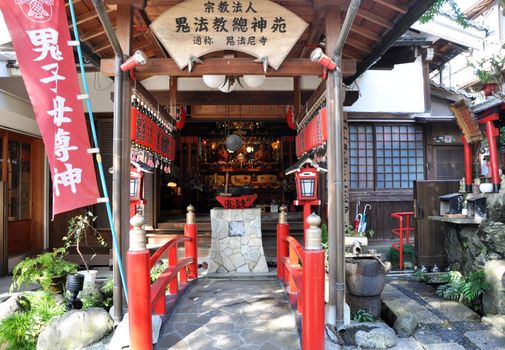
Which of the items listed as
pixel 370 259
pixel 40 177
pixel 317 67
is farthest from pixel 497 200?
pixel 40 177

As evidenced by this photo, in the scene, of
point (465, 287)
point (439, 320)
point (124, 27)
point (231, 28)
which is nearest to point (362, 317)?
point (439, 320)

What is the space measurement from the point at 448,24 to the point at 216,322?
10.8m

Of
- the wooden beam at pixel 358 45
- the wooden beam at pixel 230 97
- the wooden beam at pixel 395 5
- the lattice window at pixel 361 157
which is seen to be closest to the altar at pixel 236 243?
the wooden beam at pixel 230 97

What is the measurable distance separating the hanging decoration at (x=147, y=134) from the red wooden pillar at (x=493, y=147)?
25.1 feet

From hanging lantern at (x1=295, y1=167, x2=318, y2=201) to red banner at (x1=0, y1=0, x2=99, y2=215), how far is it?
149 inches

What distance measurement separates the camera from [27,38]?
4.55 metres

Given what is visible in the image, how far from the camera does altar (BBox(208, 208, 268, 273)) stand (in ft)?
26.5

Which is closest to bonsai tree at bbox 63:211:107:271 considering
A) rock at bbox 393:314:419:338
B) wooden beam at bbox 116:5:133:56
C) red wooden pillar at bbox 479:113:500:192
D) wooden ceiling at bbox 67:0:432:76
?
wooden ceiling at bbox 67:0:432:76

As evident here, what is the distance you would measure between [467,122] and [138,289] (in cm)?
873

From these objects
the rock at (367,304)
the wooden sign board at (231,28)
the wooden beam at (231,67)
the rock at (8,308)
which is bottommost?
the rock at (367,304)

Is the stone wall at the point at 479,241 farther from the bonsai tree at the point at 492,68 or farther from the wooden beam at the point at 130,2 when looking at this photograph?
the wooden beam at the point at 130,2

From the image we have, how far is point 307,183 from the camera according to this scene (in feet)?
22.1

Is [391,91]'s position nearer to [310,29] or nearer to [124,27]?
[310,29]

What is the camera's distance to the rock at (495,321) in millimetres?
5854
